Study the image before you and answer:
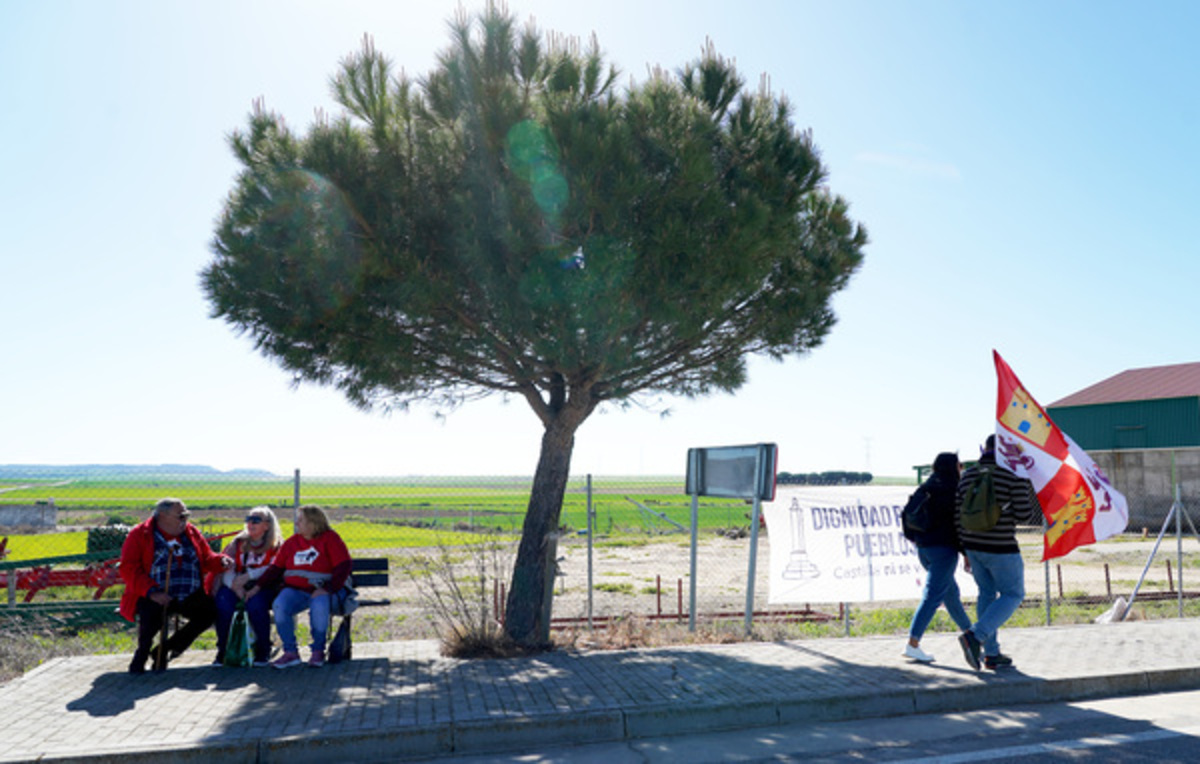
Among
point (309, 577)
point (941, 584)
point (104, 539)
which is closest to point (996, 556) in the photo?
point (941, 584)

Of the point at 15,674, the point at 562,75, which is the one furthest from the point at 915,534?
the point at 15,674

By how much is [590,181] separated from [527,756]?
4.35m

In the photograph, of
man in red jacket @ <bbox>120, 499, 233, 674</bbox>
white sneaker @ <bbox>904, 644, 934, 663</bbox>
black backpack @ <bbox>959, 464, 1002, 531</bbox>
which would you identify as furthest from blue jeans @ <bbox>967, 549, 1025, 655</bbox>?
man in red jacket @ <bbox>120, 499, 233, 674</bbox>

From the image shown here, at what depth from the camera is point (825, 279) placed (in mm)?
8852

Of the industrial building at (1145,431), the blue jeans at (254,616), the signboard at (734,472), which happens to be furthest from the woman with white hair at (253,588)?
the industrial building at (1145,431)

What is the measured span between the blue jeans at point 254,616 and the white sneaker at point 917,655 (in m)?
5.53

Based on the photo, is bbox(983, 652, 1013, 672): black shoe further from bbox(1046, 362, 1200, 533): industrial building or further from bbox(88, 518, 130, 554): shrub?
bbox(1046, 362, 1200, 533): industrial building

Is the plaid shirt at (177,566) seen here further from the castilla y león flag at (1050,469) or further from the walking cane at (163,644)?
the castilla y león flag at (1050,469)

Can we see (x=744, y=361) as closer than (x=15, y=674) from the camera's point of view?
No

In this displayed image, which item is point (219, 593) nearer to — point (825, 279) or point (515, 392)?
point (515, 392)

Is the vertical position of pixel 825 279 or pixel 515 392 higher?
pixel 825 279

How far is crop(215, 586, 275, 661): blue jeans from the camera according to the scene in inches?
284

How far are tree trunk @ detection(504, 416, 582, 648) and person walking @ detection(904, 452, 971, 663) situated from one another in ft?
11.3

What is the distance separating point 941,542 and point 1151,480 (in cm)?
3192
